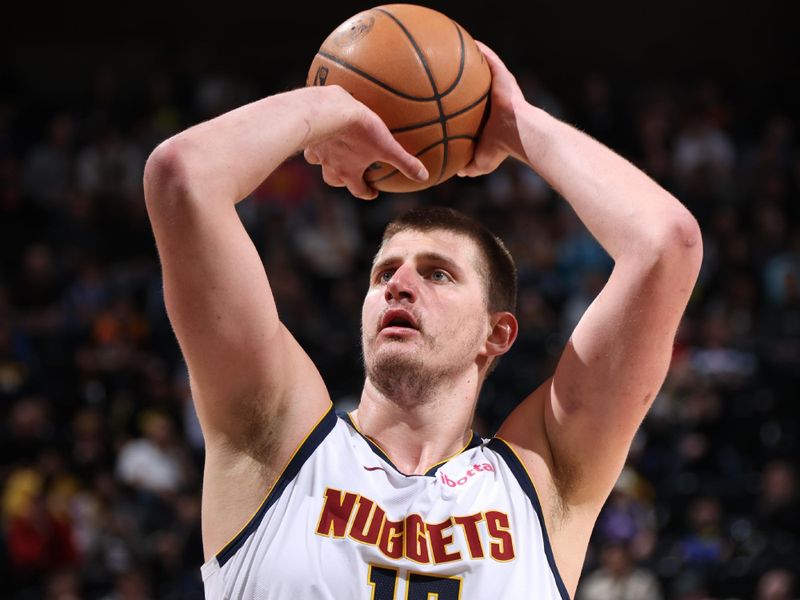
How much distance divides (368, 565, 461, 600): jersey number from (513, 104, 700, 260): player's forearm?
1030 mm

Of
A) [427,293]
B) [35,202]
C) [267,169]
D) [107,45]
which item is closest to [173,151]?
[267,169]

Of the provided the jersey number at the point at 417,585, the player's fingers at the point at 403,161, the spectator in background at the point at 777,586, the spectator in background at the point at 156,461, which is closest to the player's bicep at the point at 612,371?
the jersey number at the point at 417,585

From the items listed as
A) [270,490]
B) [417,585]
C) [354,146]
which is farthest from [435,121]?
[417,585]

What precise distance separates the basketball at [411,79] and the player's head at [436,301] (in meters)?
0.18

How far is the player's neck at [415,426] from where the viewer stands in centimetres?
348

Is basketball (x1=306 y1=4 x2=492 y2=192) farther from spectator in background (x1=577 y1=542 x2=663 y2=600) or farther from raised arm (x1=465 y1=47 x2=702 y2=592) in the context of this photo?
spectator in background (x1=577 y1=542 x2=663 y2=600)

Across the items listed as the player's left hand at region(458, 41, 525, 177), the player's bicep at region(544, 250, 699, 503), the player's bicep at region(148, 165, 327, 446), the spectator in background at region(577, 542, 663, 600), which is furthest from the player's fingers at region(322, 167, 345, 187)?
the spectator in background at region(577, 542, 663, 600)

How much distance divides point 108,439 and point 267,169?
7.46 m

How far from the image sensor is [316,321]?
10.9 meters

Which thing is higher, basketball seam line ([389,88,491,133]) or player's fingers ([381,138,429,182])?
basketball seam line ([389,88,491,133])

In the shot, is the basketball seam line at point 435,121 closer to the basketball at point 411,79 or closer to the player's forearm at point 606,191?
the basketball at point 411,79

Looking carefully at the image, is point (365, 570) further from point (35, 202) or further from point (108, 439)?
point (35, 202)

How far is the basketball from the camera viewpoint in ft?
11.3

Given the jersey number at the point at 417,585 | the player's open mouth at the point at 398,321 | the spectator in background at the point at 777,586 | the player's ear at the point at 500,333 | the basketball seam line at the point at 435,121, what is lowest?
the spectator in background at the point at 777,586
